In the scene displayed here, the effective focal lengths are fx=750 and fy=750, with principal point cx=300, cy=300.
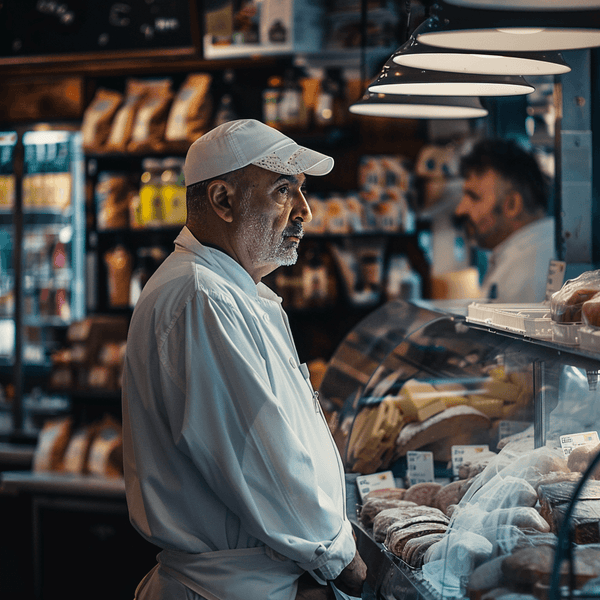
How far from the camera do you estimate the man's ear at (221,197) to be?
1.79 meters

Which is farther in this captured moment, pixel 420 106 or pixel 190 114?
pixel 190 114

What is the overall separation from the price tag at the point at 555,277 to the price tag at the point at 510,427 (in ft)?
1.14

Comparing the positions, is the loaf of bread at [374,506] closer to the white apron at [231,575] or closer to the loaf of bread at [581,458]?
the white apron at [231,575]

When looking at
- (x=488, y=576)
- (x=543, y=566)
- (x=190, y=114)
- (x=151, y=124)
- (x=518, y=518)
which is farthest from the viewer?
(x=151, y=124)

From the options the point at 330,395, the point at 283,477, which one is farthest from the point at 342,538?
the point at 330,395

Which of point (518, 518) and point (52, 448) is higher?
point (518, 518)

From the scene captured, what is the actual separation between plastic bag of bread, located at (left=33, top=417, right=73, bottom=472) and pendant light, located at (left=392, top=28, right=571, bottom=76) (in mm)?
3403

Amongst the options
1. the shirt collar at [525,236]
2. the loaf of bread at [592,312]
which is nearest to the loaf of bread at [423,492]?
the loaf of bread at [592,312]

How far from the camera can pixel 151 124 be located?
4320mm

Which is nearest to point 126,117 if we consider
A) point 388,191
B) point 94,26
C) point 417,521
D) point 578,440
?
point 94,26

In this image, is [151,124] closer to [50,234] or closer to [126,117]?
[126,117]

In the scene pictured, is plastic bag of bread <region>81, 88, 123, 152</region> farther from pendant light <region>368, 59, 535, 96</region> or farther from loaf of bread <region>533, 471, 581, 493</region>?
loaf of bread <region>533, 471, 581, 493</region>

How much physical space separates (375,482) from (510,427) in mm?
456

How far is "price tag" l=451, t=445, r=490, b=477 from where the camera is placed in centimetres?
212
